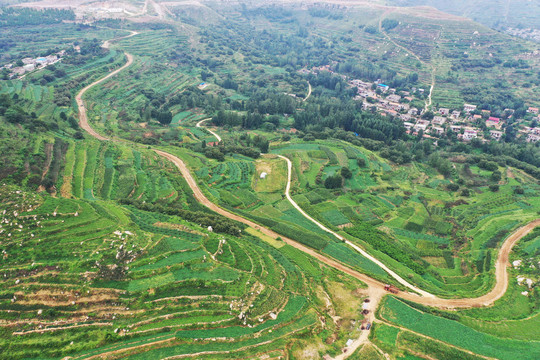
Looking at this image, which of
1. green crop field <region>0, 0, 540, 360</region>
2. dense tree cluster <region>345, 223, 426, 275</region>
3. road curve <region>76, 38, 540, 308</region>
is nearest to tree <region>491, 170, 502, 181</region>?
green crop field <region>0, 0, 540, 360</region>

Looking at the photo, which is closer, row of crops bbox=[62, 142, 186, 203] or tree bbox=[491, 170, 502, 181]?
row of crops bbox=[62, 142, 186, 203]

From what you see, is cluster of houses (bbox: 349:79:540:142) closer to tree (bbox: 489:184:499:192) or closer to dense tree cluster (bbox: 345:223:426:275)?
tree (bbox: 489:184:499:192)

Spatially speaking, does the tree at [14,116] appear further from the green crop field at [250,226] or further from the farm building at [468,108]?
the farm building at [468,108]

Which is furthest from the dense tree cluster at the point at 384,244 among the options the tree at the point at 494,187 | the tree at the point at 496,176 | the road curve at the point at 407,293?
the tree at the point at 496,176

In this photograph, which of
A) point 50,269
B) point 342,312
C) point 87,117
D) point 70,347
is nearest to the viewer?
point 70,347

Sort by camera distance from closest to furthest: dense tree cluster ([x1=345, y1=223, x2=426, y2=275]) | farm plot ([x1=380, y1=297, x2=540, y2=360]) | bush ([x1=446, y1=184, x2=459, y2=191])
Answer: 1. farm plot ([x1=380, y1=297, x2=540, y2=360])
2. dense tree cluster ([x1=345, y1=223, x2=426, y2=275])
3. bush ([x1=446, y1=184, x2=459, y2=191])

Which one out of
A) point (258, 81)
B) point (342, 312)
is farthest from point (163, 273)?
point (258, 81)

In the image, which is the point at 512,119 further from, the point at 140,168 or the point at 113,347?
the point at 113,347
